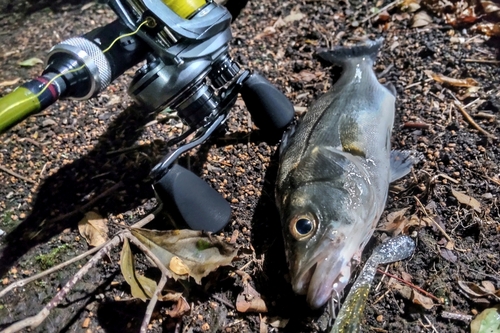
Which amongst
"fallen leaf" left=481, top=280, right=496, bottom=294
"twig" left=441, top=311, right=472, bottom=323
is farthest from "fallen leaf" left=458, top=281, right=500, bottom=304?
"twig" left=441, top=311, right=472, bottom=323

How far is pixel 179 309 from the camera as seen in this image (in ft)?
8.41

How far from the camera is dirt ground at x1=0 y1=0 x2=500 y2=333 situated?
2645mm

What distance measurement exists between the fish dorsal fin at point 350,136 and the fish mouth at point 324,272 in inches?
26.7

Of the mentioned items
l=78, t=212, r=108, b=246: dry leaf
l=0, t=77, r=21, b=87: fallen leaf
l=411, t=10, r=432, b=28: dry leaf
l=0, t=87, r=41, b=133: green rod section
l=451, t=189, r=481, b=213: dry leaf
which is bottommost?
l=451, t=189, r=481, b=213: dry leaf

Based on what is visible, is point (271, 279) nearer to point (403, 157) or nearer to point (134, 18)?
point (403, 157)

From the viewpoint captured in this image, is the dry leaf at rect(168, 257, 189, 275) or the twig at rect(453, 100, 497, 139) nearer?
the dry leaf at rect(168, 257, 189, 275)

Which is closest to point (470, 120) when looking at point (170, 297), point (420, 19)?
point (420, 19)

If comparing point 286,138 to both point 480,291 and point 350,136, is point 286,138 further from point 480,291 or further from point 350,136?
point 480,291

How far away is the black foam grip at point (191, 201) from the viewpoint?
9.00ft

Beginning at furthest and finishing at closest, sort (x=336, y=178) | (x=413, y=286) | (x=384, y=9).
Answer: (x=384, y=9) → (x=336, y=178) → (x=413, y=286)

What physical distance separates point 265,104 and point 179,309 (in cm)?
137

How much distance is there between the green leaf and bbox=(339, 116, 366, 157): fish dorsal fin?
1.33 m

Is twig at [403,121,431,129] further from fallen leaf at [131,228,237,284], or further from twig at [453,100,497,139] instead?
fallen leaf at [131,228,237,284]

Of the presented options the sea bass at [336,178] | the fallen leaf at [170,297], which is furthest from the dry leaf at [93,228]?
the sea bass at [336,178]
